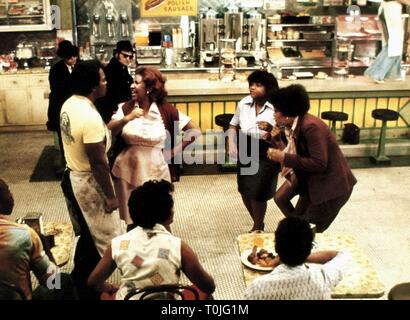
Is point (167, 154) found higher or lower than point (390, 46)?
lower

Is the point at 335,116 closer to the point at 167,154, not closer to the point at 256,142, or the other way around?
the point at 256,142

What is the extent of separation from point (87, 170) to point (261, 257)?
1.21m

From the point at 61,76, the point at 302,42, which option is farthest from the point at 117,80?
the point at 302,42

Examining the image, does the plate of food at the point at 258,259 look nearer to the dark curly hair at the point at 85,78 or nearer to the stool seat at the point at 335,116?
the dark curly hair at the point at 85,78

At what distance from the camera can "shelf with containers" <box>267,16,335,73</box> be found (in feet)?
30.2

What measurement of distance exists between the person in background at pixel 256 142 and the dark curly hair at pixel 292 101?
1.74 ft

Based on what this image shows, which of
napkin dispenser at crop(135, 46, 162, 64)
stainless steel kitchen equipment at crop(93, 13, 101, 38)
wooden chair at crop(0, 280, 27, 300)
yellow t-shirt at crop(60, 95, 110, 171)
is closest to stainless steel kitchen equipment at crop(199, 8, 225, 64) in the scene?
napkin dispenser at crop(135, 46, 162, 64)

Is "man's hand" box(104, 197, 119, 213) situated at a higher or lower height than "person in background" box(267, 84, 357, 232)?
lower

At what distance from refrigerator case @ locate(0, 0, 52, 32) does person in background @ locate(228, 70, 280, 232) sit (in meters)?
4.94

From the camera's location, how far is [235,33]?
9039mm

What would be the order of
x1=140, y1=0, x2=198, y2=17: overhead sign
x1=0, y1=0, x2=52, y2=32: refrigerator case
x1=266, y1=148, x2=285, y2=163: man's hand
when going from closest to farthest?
x1=266, y1=148, x2=285, y2=163: man's hand
x1=140, y1=0, x2=198, y2=17: overhead sign
x1=0, y1=0, x2=52, y2=32: refrigerator case

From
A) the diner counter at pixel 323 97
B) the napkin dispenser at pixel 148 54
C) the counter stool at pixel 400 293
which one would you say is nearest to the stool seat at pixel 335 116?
the diner counter at pixel 323 97

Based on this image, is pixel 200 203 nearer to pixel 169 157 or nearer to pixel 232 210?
pixel 232 210

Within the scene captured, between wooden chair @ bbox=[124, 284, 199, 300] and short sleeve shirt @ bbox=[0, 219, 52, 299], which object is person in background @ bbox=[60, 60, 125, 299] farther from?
wooden chair @ bbox=[124, 284, 199, 300]
